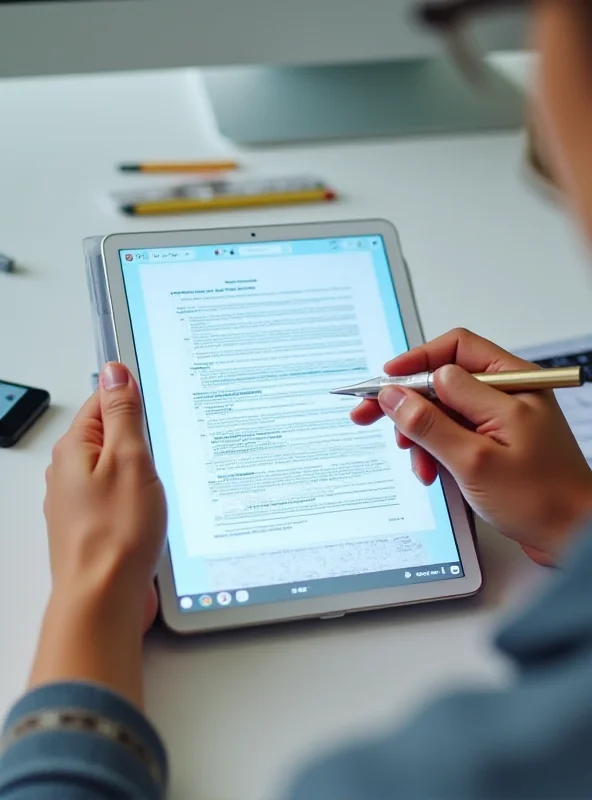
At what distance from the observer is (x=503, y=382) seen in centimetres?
54

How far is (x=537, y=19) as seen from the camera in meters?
0.29

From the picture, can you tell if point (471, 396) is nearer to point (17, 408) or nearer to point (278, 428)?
point (278, 428)

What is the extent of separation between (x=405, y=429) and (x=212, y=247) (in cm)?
17

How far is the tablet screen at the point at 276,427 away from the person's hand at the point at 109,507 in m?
0.03

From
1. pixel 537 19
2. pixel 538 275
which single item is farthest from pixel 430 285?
pixel 537 19

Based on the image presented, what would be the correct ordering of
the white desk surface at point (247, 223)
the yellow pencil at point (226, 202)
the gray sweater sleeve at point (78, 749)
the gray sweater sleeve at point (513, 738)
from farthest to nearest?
the yellow pencil at point (226, 202) < the white desk surface at point (247, 223) < the gray sweater sleeve at point (78, 749) < the gray sweater sleeve at point (513, 738)

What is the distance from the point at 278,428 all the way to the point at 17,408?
0.17 metres

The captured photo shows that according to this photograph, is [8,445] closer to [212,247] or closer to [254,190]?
[212,247]

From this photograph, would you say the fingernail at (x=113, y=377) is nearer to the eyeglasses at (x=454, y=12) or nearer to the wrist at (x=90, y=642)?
the wrist at (x=90, y=642)

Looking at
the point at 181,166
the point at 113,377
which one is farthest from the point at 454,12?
the point at 181,166

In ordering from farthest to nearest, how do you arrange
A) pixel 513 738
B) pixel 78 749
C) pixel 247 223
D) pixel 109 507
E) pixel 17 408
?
pixel 247 223 < pixel 17 408 < pixel 109 507 < pixel 78 749 < pixel 513 738

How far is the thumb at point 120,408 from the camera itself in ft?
1.64

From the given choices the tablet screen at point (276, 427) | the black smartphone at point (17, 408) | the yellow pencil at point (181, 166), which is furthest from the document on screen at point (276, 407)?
the yellow pencil at point (181, 166)

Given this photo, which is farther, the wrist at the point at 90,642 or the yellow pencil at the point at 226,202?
the yellow pencil at the point at 226,202
